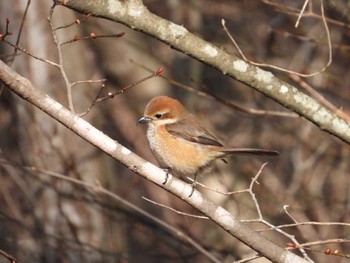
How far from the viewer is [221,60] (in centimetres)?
400

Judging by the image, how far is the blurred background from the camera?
5.75 metres

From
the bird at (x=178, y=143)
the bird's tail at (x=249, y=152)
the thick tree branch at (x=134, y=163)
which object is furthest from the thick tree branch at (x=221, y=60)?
the thick tree branch at (x=134, y=163)

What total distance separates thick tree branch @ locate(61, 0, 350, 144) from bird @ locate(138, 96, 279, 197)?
63 centimetres

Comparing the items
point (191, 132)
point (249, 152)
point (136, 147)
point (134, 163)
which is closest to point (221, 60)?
point (249, 152)

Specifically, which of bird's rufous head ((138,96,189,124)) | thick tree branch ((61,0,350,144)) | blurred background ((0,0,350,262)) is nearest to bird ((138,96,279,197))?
bird's rufous head ((138,96,189,124))

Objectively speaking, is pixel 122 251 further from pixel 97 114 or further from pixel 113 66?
pixel 113 66

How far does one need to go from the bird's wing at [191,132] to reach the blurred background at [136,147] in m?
0.31

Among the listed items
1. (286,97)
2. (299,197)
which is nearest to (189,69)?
(299,197)

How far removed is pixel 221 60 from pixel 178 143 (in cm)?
87

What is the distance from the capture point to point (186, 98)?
723cm

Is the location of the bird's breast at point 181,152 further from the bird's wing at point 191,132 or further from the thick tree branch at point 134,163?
the thick tree branch at point 134,163

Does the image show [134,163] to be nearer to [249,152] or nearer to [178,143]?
[249,152]

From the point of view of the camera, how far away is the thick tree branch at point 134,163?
3141 millimetres

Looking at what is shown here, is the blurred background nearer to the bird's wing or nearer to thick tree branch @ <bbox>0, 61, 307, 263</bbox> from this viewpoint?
the bird's wing
